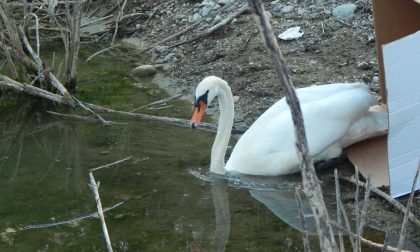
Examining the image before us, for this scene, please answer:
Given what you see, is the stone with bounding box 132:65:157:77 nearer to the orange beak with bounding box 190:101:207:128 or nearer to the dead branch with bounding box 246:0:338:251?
the orange beak with bounding box 190:101:207:128

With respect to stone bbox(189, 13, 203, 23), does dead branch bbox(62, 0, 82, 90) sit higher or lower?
lower

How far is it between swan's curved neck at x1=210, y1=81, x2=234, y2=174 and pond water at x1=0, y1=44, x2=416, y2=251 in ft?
0.42

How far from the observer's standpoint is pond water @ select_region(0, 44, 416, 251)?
5117 millimetres

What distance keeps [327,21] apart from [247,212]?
139 inches

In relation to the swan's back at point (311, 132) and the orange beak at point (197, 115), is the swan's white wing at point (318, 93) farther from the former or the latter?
the orange beak at point (197, 115)

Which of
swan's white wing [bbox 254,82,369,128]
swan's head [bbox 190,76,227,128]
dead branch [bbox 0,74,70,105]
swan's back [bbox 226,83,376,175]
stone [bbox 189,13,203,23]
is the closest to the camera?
swan's back [bbox 226,83,376,175]

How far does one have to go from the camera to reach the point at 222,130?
624cm

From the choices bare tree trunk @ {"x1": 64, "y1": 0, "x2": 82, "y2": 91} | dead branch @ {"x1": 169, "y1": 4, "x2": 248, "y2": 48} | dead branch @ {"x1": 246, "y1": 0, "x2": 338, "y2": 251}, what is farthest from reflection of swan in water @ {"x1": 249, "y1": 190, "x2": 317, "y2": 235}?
dead branch @ {"x1": 169, "y1": 4, "x2": 248, "y2": 48}

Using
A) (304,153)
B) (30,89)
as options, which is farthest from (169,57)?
(304,153)

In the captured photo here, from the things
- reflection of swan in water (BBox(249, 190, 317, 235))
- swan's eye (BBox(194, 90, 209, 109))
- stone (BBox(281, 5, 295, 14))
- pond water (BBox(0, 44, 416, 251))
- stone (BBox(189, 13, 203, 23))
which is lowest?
pond water (BBox(0, 44, 416, 251))

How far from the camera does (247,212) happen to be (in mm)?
5461

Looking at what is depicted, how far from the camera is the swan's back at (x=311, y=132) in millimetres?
5938

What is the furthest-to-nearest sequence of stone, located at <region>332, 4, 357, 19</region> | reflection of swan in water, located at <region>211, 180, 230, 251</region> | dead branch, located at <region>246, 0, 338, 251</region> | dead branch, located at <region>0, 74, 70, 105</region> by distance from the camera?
1. stone, located at <region>332, 4, 357, 19</region>
2. dead branch, located at <region>0, 74, 70, 105</region>
3. reflection of swan in water, located at <region>211, 180, 230, 251</region>
4. dead branch, located at <region>246, 0, 338, 251</region>

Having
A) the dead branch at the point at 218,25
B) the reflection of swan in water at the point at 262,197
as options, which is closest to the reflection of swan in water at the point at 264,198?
the reflection of swan in water at the point at 262,197
